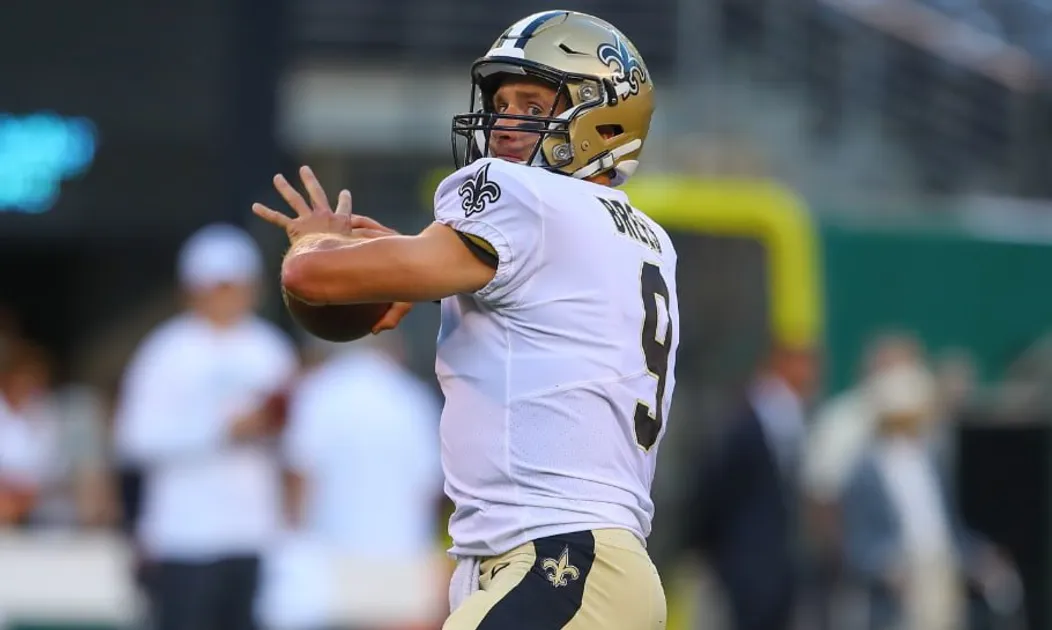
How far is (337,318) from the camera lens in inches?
168

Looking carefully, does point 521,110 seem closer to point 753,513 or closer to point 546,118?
point 546,118

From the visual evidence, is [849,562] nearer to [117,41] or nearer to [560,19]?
[117,41]

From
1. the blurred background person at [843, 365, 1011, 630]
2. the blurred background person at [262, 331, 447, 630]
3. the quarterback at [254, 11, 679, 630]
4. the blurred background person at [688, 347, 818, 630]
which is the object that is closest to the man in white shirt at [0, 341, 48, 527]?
the blurred background person at [262, 331, 447, 630]

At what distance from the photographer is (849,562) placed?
34.4ft

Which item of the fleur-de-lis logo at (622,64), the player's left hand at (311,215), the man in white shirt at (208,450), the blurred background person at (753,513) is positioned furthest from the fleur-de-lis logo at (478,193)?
the blurred background person at (753,513)

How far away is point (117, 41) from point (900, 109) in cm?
804

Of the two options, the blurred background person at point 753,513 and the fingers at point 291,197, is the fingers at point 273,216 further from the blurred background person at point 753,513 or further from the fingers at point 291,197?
the blurred background person at point 753,513

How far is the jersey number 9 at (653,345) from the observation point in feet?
13.2

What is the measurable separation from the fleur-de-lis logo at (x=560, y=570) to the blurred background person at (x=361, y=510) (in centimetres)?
467

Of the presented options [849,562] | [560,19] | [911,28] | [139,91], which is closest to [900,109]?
[911,28]

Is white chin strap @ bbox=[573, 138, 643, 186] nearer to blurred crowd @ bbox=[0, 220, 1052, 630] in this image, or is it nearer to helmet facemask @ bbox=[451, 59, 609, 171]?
helmet facemask @ bbox=[451, 59, 609, 171]

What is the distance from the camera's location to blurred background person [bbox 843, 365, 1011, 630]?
10.3 metres

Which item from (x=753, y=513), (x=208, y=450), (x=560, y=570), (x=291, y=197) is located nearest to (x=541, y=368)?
(x=560, y=570)

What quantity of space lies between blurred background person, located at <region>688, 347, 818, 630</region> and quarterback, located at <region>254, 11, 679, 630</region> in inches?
252
